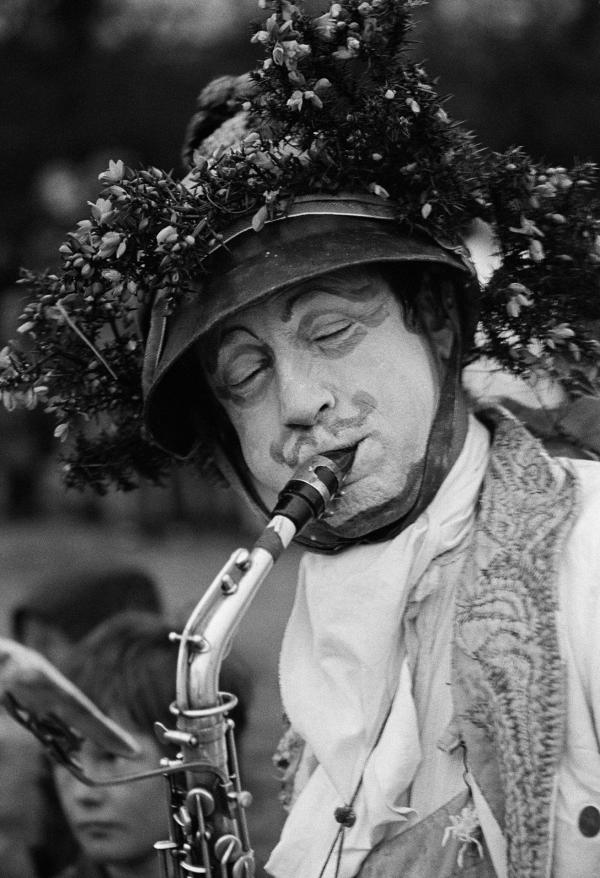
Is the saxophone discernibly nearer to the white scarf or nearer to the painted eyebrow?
the white scarf

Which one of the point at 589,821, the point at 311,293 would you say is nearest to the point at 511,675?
the point at 589,821

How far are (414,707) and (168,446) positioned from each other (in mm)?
945

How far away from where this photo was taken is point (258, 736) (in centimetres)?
426

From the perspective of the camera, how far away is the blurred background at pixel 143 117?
6.39 meters

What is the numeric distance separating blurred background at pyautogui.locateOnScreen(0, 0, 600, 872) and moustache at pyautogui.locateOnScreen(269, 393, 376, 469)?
3117 millimetres

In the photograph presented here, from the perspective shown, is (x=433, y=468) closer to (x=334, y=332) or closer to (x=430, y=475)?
(x=430, y=475)

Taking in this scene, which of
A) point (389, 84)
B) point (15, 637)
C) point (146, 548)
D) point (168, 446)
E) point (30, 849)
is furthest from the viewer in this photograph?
point (146, 548)

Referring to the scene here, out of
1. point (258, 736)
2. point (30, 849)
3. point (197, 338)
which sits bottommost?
point (30, 849)

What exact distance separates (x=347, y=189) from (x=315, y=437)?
562mm

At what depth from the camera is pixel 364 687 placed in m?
2.41

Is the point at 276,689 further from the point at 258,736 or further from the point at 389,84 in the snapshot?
the point at 389,84

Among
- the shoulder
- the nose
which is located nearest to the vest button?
the shoulder

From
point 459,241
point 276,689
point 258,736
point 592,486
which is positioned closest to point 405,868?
point 592,486

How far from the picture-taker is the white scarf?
236 cm
